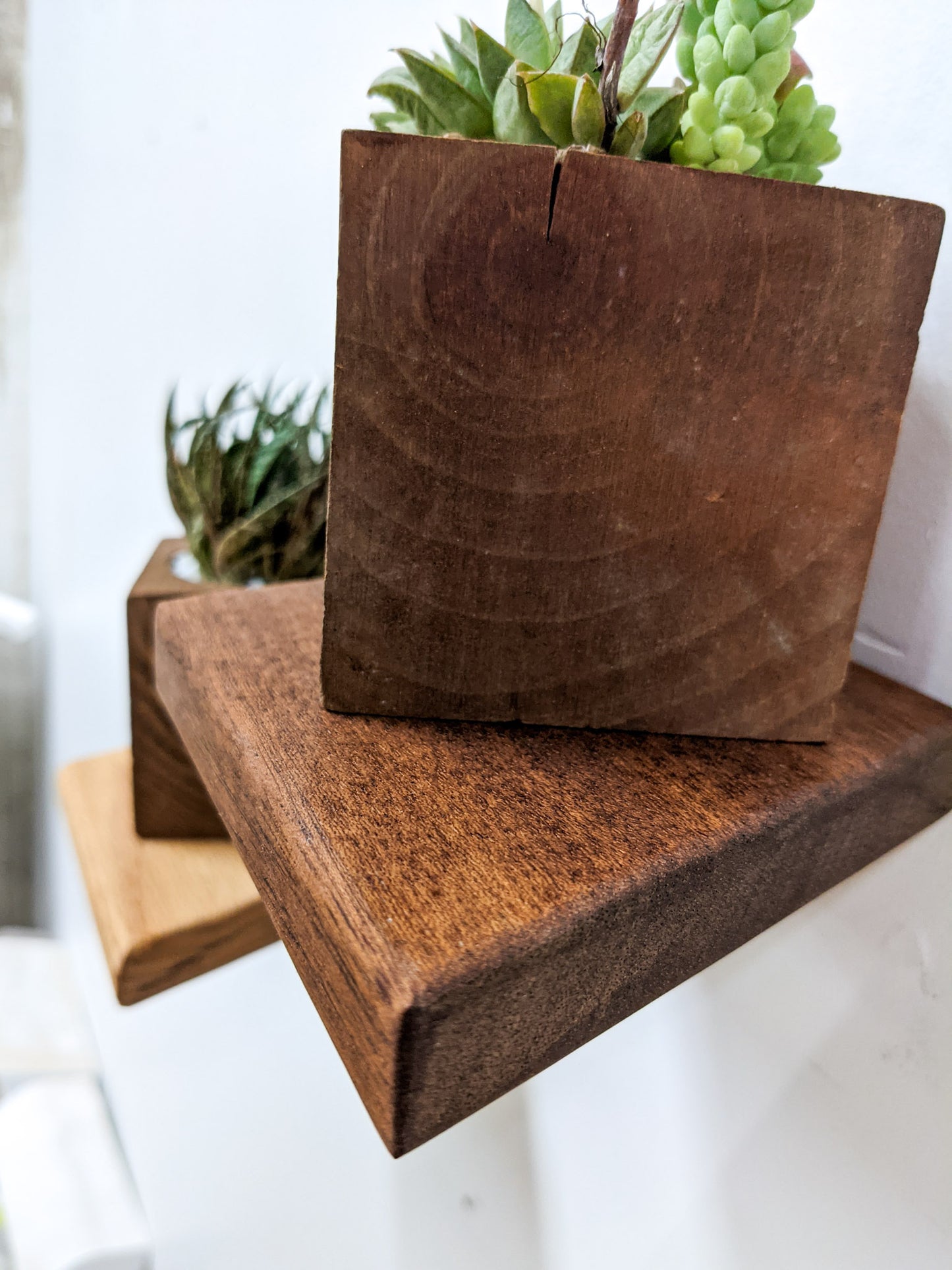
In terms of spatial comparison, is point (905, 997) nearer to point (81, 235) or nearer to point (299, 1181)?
point (299, 1181)

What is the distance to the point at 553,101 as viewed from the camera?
0.62 ft

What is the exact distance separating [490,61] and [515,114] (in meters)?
0.02

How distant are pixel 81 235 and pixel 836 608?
3.29 feet

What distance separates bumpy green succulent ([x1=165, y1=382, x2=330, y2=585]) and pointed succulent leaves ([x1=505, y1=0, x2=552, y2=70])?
245 millimetres

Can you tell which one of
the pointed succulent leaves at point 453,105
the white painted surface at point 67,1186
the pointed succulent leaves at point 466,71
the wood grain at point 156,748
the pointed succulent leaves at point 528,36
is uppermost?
the pointed succulent leaves at point 528,36

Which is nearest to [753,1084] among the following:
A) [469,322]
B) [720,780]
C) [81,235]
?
[720,780]

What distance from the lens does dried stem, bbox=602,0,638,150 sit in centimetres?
18

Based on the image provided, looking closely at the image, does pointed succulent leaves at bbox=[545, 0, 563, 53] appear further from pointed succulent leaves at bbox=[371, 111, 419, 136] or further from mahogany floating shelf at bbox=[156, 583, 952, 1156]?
mahogany floating shelf at bbox=[156, 583, 952, 1156]

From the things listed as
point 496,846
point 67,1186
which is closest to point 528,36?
point 496,846

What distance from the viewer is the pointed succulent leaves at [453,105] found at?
210mm

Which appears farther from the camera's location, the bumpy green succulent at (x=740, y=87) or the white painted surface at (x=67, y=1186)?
the white painted surface at (x=67, y=1186)

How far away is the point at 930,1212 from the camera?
261mm

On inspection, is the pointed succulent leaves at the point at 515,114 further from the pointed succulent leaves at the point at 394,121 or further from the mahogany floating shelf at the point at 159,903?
the mahogany floating shelf at the point at 159,903

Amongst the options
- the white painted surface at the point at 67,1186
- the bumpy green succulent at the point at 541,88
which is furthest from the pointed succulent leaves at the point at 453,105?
the white painted surface at the point at 67,1186
